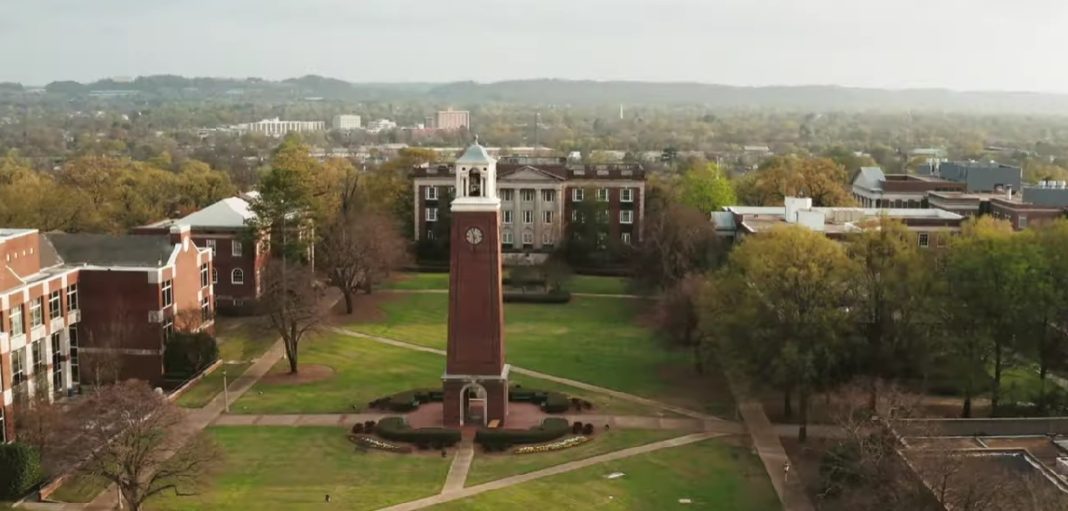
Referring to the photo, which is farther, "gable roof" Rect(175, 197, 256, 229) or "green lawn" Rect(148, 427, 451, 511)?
"gable roof" Rect(175, 197, 256, 229)

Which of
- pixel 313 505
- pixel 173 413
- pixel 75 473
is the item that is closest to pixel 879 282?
pixel 313 505

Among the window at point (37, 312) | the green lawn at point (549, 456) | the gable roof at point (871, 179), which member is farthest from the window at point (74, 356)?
the gable roof at point (871, 179)

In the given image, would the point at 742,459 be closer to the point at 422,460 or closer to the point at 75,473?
the point at 422,460

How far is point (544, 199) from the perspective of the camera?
100000mm

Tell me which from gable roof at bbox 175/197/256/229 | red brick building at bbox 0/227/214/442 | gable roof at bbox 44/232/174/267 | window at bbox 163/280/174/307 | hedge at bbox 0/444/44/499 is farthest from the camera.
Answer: gable roof at bbox 175/197/256/229

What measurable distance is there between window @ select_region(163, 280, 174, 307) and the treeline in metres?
29.5

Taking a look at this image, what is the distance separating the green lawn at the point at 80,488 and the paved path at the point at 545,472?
35.9ft

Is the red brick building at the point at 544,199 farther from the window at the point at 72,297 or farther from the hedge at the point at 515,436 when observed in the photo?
the hedge at the point at 515,436

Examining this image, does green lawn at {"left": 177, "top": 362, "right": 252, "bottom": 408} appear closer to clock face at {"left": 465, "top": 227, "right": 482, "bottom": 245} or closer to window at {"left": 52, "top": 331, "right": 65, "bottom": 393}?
window at {"left": 52, "top": 331, "right": 65, "bottom": 393}

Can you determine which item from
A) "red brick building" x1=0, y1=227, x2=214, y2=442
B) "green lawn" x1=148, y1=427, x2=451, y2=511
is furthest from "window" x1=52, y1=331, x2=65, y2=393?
"green lawn" x1=148, y1=427, x2=451, y2=511

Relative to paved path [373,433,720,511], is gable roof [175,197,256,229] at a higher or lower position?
higher

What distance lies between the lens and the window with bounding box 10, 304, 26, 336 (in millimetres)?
47750

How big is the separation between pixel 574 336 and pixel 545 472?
26.0m

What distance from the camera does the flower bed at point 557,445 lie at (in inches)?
1757
